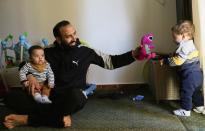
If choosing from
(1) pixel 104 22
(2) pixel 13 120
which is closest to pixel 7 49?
(1) pixel 104 22

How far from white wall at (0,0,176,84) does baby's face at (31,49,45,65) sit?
1.02m

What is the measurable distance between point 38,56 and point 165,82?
3.47 feet

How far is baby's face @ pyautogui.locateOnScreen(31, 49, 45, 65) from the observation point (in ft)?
7.81

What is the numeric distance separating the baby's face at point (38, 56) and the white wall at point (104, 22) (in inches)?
40.2

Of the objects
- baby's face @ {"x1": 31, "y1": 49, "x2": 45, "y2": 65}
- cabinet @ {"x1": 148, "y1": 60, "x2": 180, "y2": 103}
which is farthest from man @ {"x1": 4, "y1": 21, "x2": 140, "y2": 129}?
cabinet @ {"x1": 148, "y1": 60, "x2": 180, "y2": 103}

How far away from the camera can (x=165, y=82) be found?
268 cm

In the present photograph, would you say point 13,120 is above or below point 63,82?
below

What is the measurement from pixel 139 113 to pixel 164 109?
225mm

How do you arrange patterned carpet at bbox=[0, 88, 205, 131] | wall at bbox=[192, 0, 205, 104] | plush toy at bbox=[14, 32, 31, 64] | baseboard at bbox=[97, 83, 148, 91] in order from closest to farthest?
1. patterned carpet at bbox=[0, 88, 205, 131]
2. wall at bbox=[192, 0, 205, 104]
3. plush toy at bbox=[14, 32, 31, 64]
4. baseboard at bbox=[97, 83, 148, 91]

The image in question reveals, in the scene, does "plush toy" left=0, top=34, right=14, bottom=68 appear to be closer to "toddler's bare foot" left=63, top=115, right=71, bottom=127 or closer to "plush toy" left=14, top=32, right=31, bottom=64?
"plush toy" left=14, top=32, right=31, bottom=64

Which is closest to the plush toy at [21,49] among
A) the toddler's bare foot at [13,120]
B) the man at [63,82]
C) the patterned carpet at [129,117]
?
the patterned carpet at [129,117]

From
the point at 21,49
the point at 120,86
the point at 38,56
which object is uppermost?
the point at 21,49

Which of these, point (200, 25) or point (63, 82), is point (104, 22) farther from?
point (200, 25)

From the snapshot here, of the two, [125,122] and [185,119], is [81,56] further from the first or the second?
[185,119]
